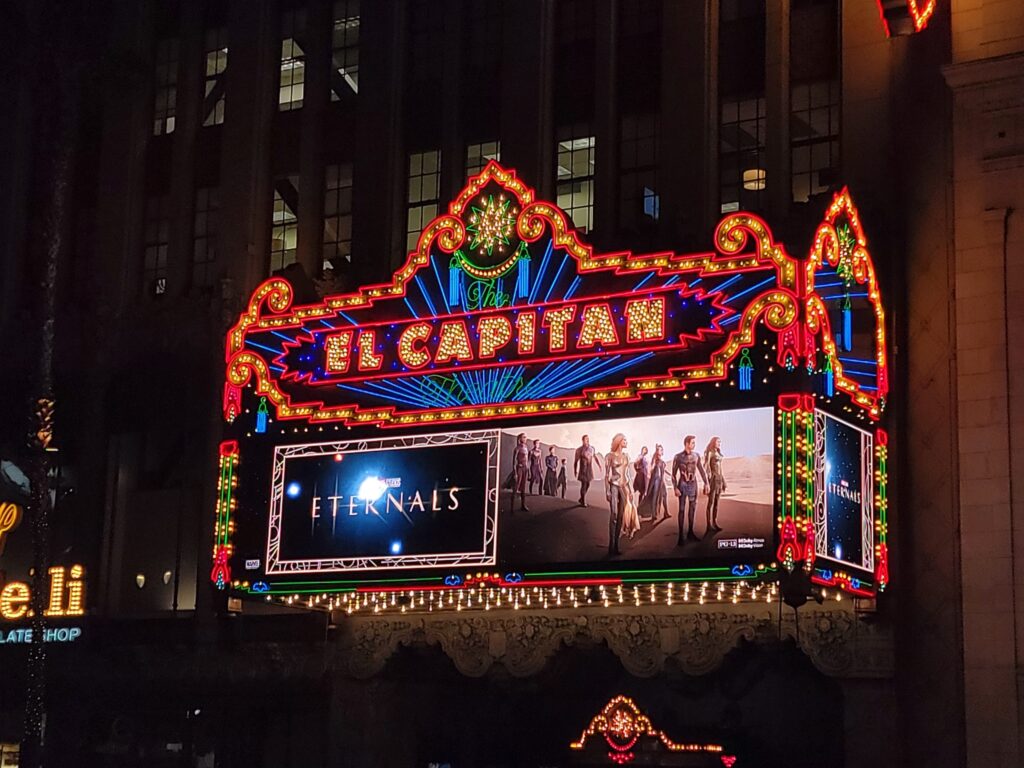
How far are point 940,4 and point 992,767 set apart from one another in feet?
Answer: 40.5

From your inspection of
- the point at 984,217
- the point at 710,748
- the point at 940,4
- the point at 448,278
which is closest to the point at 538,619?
the point at 710,748

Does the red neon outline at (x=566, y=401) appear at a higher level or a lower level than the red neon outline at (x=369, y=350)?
lower

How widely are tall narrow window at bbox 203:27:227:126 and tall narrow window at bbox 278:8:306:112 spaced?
144 cm

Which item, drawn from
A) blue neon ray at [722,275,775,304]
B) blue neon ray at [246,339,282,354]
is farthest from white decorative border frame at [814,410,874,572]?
blue neon ray at [246,339,282,354]

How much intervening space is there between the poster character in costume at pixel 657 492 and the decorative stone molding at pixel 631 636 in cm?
246

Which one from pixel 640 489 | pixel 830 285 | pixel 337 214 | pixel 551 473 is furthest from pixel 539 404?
pixel 337 214

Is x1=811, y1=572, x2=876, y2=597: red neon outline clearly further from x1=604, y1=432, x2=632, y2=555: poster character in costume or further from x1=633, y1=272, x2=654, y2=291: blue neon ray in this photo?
x1=633, y1=272, x2=654, y2=291: blue neon ray

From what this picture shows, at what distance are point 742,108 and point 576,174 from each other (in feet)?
11.3

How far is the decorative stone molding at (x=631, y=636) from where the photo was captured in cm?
2473

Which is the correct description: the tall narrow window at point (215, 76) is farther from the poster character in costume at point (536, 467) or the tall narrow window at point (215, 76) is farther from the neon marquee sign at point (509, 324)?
the poster character in costume at point (536, 467)

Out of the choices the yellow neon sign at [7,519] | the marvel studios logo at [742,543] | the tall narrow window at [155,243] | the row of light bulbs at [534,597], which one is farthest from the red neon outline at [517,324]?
the yellow neon sign at [7,519]

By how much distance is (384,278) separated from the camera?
30844 mm

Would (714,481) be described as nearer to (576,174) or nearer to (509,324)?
(509,324)

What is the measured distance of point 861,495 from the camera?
24.4m
